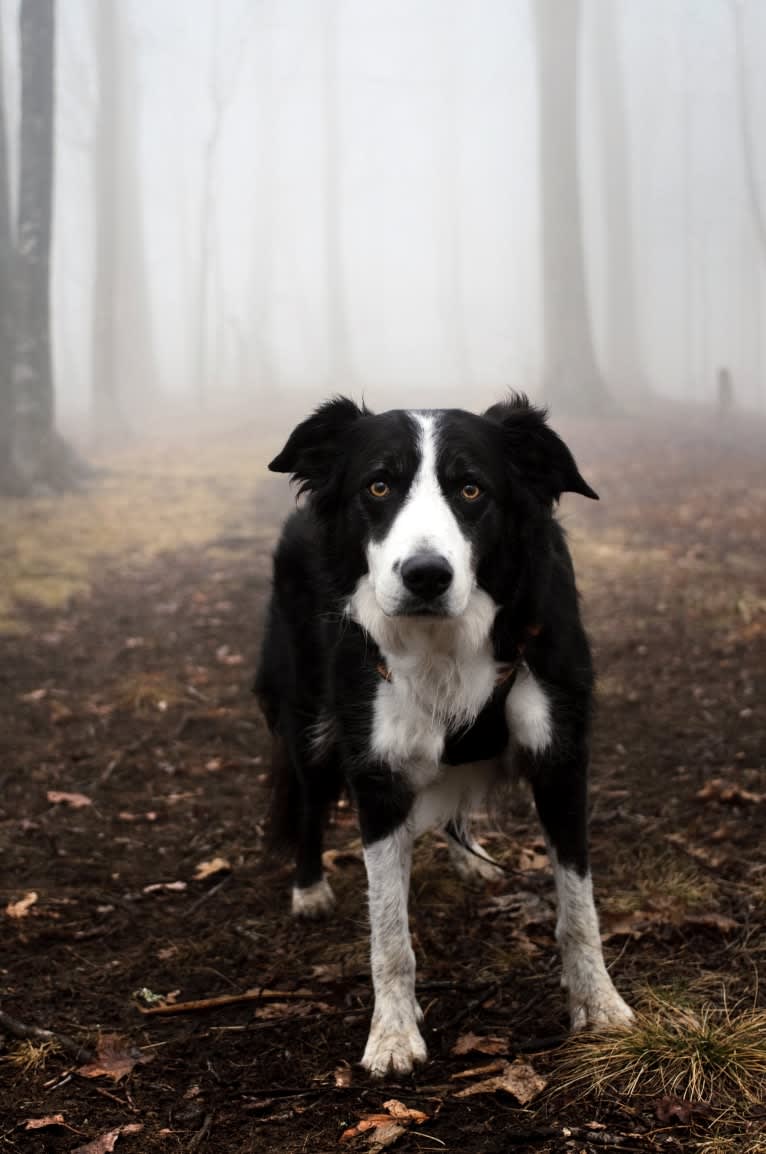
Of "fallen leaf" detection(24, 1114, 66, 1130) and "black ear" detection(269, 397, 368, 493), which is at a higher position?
"black ear" detection(269, 397, 368, 493)

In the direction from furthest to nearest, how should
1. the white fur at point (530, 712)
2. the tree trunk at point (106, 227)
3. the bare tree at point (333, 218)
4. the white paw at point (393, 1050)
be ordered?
1. the bare tree at point (333, 218)
2. the tree trunk at point (106, 227)
3. the white fur at point (530, 712)
4. the white paw at point (393, 1050)

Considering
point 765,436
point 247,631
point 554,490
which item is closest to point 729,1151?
point 554,490

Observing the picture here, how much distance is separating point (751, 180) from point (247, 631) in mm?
24851

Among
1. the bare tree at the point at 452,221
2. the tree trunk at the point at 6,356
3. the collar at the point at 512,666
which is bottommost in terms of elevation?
the collar at the point at 512,666

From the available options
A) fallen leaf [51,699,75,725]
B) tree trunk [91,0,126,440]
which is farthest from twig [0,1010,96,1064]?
tree trunk [91,0,126,440]

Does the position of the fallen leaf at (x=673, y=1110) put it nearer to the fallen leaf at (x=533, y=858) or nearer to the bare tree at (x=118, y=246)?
the fallen leaf at (x=533, y=858)

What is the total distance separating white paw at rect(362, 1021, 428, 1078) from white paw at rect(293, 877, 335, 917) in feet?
3.80

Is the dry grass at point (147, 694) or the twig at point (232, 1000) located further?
the dry grass at point (147, 694)

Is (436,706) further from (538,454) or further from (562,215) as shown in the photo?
(562,215)

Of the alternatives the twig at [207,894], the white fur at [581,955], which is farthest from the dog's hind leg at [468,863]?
the white fur at [581,955]

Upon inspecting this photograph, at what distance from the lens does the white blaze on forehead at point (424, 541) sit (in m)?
3.00

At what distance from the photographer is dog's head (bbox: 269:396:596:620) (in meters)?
3.03

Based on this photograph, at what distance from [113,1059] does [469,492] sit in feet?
6.74

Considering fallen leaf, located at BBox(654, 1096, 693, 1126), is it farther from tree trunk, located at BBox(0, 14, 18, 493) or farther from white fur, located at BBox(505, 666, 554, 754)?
tree trunk, located at BBox(0, 14, 18, 493)
